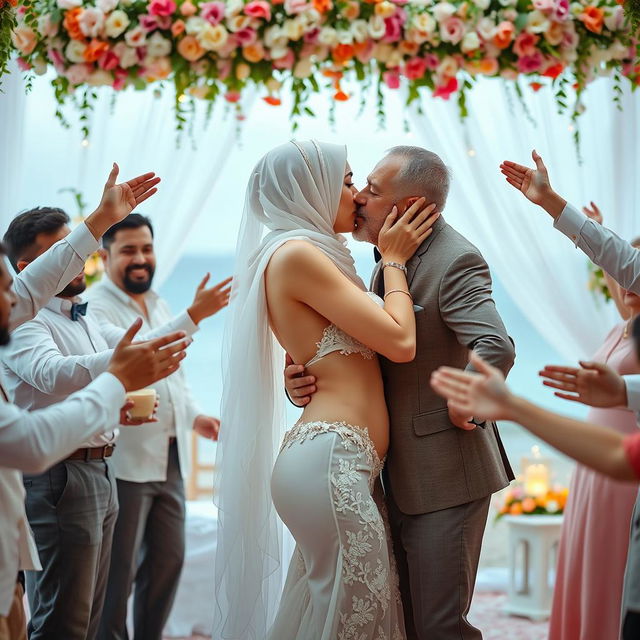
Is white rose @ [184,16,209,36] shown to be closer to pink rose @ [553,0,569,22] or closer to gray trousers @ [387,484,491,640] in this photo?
pink rose @ [553,0,569,22]

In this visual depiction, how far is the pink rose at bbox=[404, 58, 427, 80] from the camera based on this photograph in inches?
170

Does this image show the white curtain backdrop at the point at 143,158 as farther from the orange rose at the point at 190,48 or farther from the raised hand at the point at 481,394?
the raised hand at the point at 481,394

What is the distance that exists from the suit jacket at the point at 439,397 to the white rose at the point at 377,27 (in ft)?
6.04

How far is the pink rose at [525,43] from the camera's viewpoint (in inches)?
166

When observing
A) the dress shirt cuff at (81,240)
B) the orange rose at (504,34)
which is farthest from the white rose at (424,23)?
the dress shirt cuff at (81,240)

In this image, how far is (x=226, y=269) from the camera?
21.0 meters

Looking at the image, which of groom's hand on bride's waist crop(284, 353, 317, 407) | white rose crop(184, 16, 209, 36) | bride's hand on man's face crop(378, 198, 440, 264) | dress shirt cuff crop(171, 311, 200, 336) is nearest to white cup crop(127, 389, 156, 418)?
dress shirt cuff crop(171, 311, 200, 336)

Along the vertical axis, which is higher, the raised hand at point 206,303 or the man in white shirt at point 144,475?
the raised hand at point 206,303

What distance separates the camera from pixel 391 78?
4441 mm

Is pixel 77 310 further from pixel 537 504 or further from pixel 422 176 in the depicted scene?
pixel 537 504

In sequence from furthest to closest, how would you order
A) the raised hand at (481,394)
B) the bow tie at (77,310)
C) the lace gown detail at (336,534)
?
the bow tie at (77,310), the lace gown detail at (336,534), the raised hand at (481,394)

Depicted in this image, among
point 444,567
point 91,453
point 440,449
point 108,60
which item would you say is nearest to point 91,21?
point 108,60

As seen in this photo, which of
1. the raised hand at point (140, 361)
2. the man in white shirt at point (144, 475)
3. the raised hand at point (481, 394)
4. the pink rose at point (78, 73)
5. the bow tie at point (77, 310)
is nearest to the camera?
the raised hand at point (481, 394)

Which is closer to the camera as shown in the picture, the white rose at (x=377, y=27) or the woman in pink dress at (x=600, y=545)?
the woman in pink dress at (x=600, y=545)
